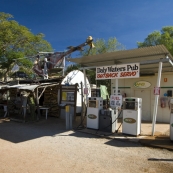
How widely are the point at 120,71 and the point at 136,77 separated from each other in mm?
786

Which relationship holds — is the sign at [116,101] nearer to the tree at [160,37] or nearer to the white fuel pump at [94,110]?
the white fuel pump at [94,110]

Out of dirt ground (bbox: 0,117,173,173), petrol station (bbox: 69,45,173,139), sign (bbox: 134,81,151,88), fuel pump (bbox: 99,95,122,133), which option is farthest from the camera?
sign (bbox: 134,81,151,88)

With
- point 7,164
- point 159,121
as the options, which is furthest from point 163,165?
point 159,121

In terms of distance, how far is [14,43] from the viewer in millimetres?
21375

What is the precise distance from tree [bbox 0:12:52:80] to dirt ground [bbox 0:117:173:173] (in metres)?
14.5

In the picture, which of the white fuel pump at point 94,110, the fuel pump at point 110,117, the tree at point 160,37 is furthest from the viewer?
the tree at point 160,37

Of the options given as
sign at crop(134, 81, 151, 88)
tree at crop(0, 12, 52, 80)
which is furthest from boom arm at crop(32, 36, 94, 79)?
sign at crop(134, 81, 151, 88)

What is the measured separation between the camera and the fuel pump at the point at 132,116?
731 cm

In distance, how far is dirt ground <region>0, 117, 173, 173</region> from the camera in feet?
14.4

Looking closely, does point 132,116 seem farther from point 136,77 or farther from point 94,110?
point 94,110

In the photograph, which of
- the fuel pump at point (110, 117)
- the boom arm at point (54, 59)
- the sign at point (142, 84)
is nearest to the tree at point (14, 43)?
the boom arm at point (54, 59)

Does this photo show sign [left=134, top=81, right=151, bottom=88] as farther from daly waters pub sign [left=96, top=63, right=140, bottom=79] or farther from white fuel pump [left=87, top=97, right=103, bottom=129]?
white fuel pump [left=87, top=97, right=103, bottom=129]

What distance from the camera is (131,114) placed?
742cm

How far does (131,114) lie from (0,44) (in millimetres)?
17578
